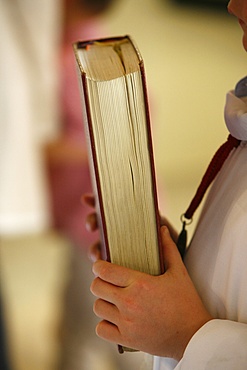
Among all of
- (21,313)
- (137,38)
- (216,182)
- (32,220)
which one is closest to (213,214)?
(216,182)

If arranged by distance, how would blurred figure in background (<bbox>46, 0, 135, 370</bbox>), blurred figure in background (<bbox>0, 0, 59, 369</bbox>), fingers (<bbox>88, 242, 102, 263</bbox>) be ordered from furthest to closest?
blurred figure in background (<bbox>0, 0, 59, 369</bbox>)
blurred figure in background (<bbox>46, 0, 135, 370</bbox>)
fingers (<bbox>88, 242, 102, 263</bbox>)

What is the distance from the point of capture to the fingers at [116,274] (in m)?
0.50

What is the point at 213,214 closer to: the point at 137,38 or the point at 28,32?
the point at 28,32

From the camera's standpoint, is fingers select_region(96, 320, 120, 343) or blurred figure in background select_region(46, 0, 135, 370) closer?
fingers select_region(96, 320, 120, 343)

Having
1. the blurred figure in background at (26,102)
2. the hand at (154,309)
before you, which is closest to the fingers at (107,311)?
the hand at (154,309)

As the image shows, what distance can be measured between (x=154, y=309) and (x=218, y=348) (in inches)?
1.9

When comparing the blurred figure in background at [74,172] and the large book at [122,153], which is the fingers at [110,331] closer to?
the large book at [122,153]

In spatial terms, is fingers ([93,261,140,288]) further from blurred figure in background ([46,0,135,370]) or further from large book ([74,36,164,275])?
blurred figure in background ([46,0,135,370])

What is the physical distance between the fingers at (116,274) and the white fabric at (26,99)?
1.02 meters

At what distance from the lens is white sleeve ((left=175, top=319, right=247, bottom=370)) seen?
48cm

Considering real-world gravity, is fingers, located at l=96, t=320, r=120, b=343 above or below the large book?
Result: below

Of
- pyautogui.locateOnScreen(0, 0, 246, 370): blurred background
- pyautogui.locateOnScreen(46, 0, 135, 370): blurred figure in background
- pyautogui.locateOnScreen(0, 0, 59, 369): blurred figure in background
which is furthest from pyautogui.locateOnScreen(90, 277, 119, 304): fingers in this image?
pyautogui.locateOnScreen(0, 0, 59, 369): blurred figure in background

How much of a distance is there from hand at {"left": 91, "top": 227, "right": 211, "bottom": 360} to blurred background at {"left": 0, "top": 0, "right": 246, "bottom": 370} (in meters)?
0.51

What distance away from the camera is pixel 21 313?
6.21 ft
